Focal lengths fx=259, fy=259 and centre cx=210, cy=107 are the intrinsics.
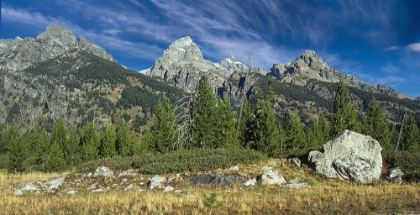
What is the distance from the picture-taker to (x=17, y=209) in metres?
9.65

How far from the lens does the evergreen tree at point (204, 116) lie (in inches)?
1490

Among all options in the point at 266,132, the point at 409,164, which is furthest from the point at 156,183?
the point at 266,132

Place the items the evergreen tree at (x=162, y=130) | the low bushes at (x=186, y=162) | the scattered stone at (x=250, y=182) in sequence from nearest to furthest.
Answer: the scattered stone at (x=250, y=182) → the low bushes at (x=186, y=162) → the evergreen tree at (x=162, y=130)

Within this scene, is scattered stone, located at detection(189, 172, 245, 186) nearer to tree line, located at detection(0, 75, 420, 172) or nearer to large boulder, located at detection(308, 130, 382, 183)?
large boulder, located at detection(308, 130, 382, 183)

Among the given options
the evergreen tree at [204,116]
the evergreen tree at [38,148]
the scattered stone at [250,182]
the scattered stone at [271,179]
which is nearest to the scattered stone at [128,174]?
the scattered stone at [250,182]

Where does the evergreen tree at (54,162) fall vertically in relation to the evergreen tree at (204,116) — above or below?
below

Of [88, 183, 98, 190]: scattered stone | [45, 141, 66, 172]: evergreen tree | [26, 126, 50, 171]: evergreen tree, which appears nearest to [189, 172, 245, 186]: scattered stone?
[88, 183, 98, 190]: scattered stone

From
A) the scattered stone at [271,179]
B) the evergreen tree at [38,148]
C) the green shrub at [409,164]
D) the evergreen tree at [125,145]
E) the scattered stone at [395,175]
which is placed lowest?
the evergreen tree at [38,148]

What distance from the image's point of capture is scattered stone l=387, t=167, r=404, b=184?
1878 cm

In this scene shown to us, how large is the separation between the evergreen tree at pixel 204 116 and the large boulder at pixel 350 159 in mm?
18682

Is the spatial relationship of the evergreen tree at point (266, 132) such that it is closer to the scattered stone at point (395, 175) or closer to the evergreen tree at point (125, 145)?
the scattered stone at point (395, 175)

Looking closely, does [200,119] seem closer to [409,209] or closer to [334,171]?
[334,171]

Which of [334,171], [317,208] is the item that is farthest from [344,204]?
[334,171]

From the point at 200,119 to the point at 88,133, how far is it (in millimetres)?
35807
